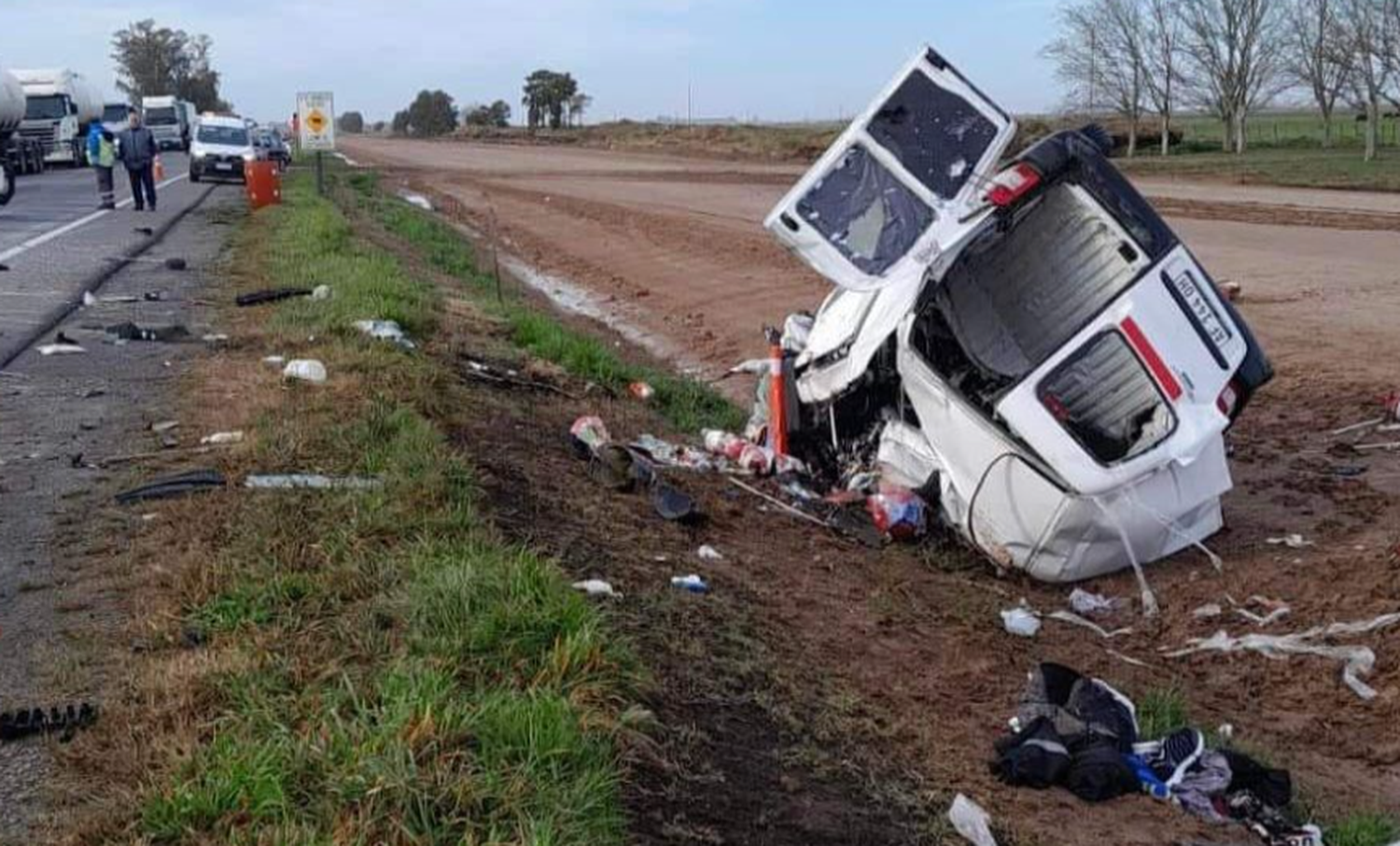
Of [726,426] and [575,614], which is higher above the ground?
[575,614]

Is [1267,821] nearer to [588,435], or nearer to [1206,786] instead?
[1206,786]

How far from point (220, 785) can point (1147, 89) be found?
77042 millimetres

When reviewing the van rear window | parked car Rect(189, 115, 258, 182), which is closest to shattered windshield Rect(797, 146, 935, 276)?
the van rear window

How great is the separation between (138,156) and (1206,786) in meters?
24.1

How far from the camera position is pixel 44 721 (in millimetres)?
4051

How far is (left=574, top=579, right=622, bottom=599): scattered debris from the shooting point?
5459 millimetres

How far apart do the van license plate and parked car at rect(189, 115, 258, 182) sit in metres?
33.6

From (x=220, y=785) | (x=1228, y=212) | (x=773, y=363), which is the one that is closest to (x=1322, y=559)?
(x=773, y=363)

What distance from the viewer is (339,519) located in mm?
5844

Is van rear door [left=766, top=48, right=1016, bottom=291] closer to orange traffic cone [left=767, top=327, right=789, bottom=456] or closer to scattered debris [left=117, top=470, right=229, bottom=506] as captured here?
orange traffic cone [left=767, top=327, right=789, bottom=456]

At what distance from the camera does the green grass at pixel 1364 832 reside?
458 centimetres

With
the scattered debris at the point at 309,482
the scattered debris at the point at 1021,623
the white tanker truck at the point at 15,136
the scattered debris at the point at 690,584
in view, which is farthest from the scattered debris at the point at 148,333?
the white tanker truck at the point at 15,136

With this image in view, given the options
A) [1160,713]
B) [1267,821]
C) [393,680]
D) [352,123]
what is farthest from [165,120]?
[352,123]

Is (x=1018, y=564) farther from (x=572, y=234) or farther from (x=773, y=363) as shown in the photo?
(x=572, y=234)
